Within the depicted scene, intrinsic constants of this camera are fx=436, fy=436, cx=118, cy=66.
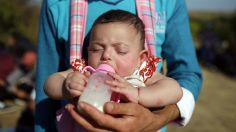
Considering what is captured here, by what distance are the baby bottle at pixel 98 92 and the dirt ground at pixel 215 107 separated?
637cm

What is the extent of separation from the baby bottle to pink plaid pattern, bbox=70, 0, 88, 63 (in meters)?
0.30

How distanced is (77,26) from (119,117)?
545mm

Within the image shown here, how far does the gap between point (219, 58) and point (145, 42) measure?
43.7 ft

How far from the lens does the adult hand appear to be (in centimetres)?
140

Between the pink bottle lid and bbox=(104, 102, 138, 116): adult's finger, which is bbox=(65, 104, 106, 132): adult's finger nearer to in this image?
bbox=(104, 102, 138, 116): adult's finger

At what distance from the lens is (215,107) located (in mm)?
10023

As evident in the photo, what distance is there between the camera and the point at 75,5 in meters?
1.92

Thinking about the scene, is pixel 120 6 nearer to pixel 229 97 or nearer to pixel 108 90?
pixel 108 90

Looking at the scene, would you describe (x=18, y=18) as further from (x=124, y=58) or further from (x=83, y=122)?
(x=83, y=122)

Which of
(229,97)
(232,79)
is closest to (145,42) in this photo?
(229,97)

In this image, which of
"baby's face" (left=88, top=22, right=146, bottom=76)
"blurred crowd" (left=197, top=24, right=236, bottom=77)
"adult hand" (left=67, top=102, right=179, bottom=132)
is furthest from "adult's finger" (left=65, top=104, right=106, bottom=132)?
"blurred crowd" (left=197, top=24, right=236, bottom=77)

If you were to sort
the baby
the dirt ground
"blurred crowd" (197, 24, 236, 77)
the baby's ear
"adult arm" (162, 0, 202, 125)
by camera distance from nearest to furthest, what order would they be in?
the baby → the baby's ear → "adult arm" (162, 0, 202, 125) → the dirt ground → "blurred crowd" (197, 24, 236, 77)

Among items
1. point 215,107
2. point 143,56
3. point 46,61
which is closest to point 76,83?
point 143,56

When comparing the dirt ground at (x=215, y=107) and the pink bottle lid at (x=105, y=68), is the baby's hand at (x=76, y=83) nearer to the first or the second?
the pink bottle lid at (x=105, y=68)
